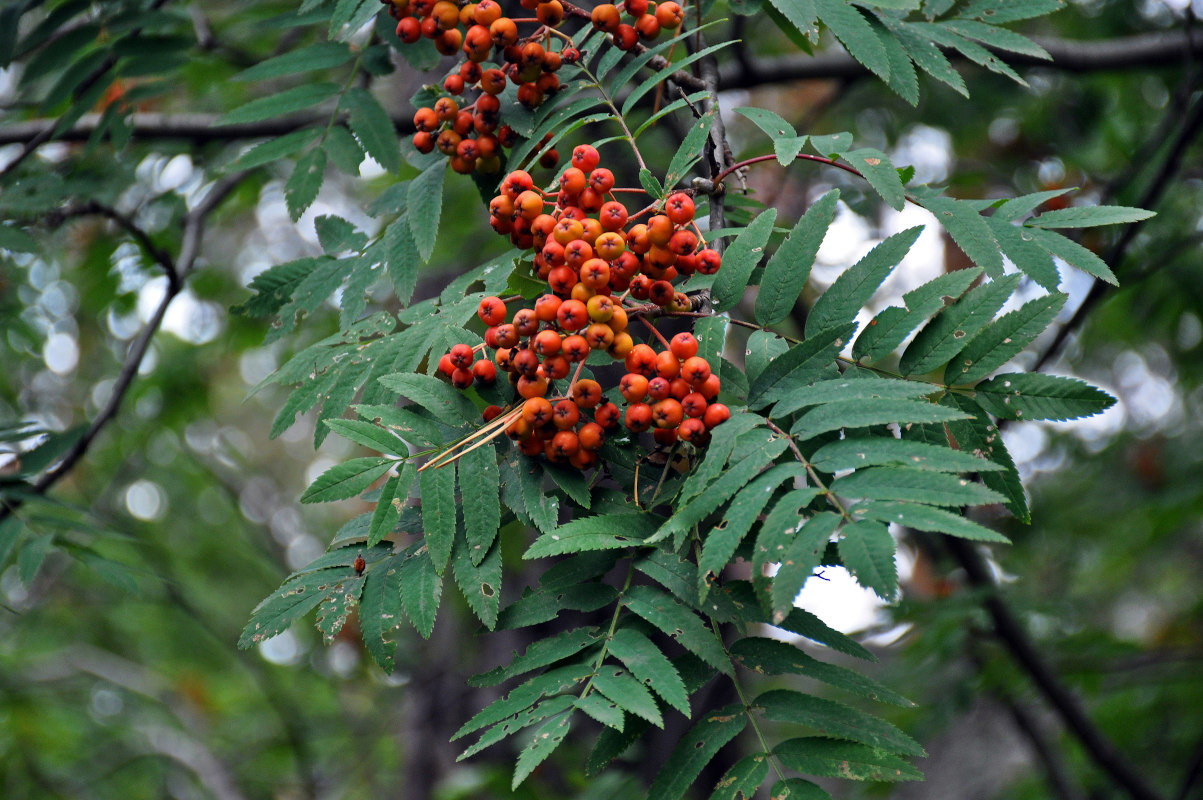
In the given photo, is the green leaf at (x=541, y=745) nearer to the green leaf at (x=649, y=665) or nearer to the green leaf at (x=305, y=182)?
the green leaf at (x=649, y=665)

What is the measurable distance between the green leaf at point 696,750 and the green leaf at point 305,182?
4.77ft

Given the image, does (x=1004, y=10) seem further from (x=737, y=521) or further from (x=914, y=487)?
(x=737, y=521)

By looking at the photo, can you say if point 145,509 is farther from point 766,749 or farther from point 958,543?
point 766,749

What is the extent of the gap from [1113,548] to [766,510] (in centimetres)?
411

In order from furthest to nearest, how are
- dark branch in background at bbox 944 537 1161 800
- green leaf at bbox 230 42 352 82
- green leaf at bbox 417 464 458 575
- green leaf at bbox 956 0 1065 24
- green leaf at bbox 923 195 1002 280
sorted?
dark branch in background at bbox 944 537 1161 800 < green leaf at bbox 230 42 352 82 < green leaf at bbox 956 0 1065 24 < green leaf at bbox 923 195 1002 280 < green leaf at bbox 417 464 458 575

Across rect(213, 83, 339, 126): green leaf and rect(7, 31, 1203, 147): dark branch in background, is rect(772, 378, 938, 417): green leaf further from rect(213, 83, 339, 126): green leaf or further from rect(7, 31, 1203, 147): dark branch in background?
rect(7, 31, 1203, 147): dark branch in background

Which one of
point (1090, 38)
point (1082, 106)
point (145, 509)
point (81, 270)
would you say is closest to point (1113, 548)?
point (1082, 106)

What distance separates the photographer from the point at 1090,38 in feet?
15.3

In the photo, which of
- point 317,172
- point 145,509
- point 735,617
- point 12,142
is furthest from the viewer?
point 145,509

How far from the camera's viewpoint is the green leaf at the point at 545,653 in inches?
49.3

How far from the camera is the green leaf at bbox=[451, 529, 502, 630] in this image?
123cm

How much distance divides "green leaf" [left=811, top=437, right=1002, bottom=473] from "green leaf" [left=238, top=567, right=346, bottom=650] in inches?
33.3

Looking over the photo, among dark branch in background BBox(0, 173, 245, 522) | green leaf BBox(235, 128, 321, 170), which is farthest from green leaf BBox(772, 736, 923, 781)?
dark branch in background BBox(0, 173, 245, 522)

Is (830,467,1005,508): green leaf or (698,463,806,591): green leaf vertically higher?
(830,467,1005,508): green leaf
